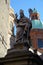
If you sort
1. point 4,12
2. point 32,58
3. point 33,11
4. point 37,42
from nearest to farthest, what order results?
point 32,58
point 4,12
point 37,42
point 33,11

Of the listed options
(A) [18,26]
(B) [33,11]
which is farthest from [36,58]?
(B) [33,11]

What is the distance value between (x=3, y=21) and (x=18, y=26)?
3237 millimetres

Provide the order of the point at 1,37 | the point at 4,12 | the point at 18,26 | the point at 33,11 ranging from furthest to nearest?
the point at 33,11, the point at 4,12, the point at 1,37, the point at 18,26

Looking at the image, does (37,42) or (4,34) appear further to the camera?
(37,42)

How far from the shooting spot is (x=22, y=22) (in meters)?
6.77

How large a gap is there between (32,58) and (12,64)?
1.62ft

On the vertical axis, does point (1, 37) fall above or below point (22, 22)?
below

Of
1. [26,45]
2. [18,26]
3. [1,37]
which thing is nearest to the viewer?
[26,45]

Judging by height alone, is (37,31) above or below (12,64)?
below

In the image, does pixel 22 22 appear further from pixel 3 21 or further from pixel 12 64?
pixel 3 21

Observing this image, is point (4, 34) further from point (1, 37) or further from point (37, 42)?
point (37, 42)

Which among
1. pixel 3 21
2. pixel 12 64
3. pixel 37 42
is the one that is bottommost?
pixel 37 42

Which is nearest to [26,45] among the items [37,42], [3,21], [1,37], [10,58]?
[10,58]

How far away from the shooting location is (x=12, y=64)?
5.48 m
